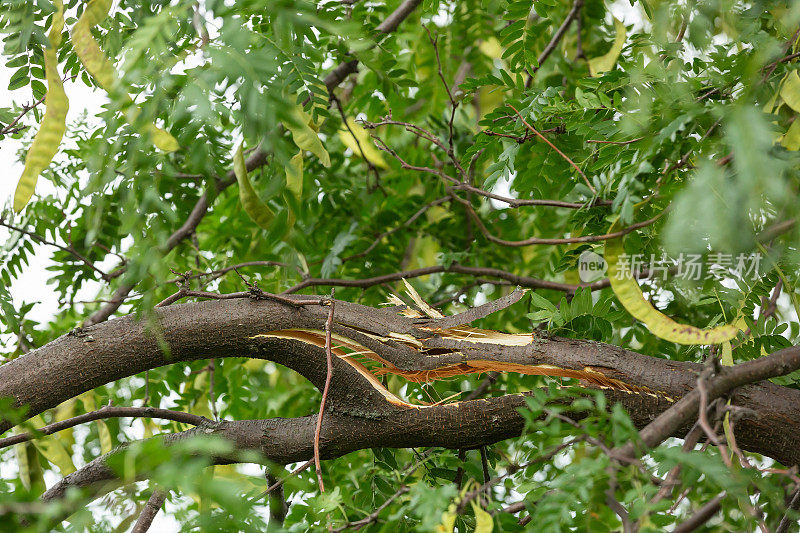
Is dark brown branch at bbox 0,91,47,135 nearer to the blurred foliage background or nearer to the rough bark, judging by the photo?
the blurred foliage background

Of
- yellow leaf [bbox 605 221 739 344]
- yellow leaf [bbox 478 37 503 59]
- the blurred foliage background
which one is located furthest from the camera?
yellow leaf [bbox 478 37 503 59]

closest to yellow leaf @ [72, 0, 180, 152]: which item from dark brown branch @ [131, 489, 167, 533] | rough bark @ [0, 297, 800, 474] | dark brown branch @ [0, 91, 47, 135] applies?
dark brown branch @ [0, 91, 47, 135]

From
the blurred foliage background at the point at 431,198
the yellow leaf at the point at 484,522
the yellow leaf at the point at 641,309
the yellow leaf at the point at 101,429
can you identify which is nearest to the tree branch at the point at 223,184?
the blurred foliage background at the point at 431,198

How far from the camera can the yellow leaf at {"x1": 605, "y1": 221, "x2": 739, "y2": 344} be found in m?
0.87

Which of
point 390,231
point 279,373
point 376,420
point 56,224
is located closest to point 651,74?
point 376,420

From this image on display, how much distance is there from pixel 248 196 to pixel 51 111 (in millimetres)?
288

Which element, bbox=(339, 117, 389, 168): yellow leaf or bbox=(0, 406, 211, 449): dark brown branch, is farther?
bbox=(339, 117, 389, 168): yellow leaf

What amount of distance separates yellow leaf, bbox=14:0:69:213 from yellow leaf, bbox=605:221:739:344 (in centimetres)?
75

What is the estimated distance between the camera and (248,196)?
1090 millimetres

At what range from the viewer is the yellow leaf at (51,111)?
39.3 inches

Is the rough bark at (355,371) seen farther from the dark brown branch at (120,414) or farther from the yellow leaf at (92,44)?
the yellow leaf at (92,44)

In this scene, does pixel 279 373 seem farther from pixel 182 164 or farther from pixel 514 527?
pixel 514 527

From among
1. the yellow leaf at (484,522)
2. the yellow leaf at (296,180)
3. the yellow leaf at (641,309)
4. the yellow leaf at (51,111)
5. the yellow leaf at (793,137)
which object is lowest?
the yellow leaf at (484,522)

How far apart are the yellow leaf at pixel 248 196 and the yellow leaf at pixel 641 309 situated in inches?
19.3
